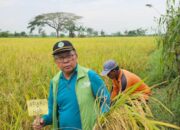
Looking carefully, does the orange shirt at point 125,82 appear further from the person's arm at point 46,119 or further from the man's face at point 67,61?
the man's face at point 67,61

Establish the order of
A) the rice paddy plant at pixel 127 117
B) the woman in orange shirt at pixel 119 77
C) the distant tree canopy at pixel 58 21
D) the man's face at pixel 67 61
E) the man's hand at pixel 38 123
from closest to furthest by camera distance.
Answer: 1. the rice paddy plant at pixel 127 117
2. the man's face at pixel 67 61
3. the man's hand at pixel 38 123
4. the woman in orange shirt at pixel 119 77
5. the distant tree canopy at pixel 58 21

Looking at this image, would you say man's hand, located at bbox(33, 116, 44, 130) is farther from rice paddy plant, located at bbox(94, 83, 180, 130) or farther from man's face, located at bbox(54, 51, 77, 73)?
rice paddy plant, located at bbox(94, 83, 180, 130)

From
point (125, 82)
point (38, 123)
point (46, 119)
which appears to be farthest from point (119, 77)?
point (38, 123)

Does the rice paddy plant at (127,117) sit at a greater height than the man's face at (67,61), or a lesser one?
lesser

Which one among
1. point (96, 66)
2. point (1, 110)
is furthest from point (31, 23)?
point (1, 110)

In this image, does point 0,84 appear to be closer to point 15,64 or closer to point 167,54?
point 15,64

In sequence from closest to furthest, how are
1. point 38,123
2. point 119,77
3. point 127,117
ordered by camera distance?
point 127,117, point 38,123, point 119,77

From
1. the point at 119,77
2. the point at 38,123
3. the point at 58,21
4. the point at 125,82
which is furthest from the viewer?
the point at 58,21

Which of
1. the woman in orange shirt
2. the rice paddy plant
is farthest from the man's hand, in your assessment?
the woman in orange shirt

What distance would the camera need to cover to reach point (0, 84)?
5.56 m

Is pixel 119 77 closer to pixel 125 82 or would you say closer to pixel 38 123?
pixel 125 82

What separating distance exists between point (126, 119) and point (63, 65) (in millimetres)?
964

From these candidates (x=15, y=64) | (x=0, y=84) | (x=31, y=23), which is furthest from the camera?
(x=31, y=23)

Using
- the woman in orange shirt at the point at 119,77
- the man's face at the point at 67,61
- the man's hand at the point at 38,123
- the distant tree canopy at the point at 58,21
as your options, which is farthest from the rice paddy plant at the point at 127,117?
the distant tree canopy at the point at 58,21
